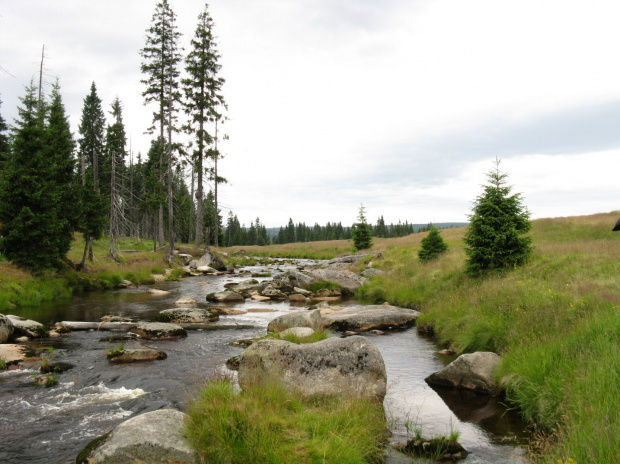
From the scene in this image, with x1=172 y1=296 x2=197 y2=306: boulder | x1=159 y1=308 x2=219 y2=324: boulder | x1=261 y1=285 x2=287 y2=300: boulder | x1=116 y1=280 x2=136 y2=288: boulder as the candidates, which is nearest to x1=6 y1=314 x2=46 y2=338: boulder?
x1=159 y1=308 x2=219 y2=324: boulder

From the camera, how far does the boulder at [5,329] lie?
11852mm

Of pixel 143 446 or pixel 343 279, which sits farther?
pixel 343 279

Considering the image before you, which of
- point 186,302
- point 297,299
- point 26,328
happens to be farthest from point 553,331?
point 186,302

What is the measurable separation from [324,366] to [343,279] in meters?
17.2

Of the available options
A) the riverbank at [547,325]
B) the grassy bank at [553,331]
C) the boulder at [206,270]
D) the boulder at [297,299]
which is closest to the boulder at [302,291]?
the boulder at [297,299]

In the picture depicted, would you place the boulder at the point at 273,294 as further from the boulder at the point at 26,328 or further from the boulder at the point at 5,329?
the boulder at the point at 5,329

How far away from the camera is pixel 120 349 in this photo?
35.4ft

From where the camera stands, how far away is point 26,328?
508 inches

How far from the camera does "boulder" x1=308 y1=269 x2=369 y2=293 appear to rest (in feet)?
77.4

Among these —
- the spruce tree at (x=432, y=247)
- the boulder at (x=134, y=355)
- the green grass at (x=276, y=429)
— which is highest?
the spruce tree at (x=432, y=247)

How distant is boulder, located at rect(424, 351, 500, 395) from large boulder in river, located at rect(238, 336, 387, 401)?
195cm

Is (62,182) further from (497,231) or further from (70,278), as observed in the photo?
(497,231)

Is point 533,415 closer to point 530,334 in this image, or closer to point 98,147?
point 530,334

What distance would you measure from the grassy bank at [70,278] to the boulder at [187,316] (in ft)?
23.1
